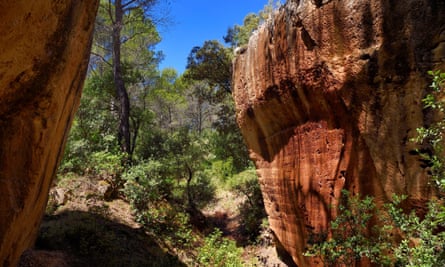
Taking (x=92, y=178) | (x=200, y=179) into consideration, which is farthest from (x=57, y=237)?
(x=200, y=179)

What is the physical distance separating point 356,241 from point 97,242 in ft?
21.5

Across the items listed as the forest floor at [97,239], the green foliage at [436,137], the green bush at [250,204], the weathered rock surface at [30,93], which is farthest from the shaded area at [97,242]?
the green foliage at [436,137]

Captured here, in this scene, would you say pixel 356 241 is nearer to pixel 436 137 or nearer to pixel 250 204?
pixel 436 137

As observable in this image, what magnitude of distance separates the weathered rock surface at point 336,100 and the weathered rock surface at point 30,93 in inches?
139

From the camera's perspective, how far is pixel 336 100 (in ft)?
13.7

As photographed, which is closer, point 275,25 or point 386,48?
point 386,48

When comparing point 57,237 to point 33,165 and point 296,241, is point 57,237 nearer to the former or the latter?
point 33,165

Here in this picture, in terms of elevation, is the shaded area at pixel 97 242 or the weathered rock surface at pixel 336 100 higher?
the weathered rock surface at pixel 336 100

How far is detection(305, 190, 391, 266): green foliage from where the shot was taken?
3.13 m

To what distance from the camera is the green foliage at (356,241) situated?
10.3 ft

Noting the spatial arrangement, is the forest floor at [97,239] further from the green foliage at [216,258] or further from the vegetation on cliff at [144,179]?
the green foliage at [216,258]

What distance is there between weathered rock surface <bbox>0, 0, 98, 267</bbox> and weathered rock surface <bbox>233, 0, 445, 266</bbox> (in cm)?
353

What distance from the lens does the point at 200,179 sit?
1300 centimetres

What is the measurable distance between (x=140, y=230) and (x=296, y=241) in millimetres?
5732
